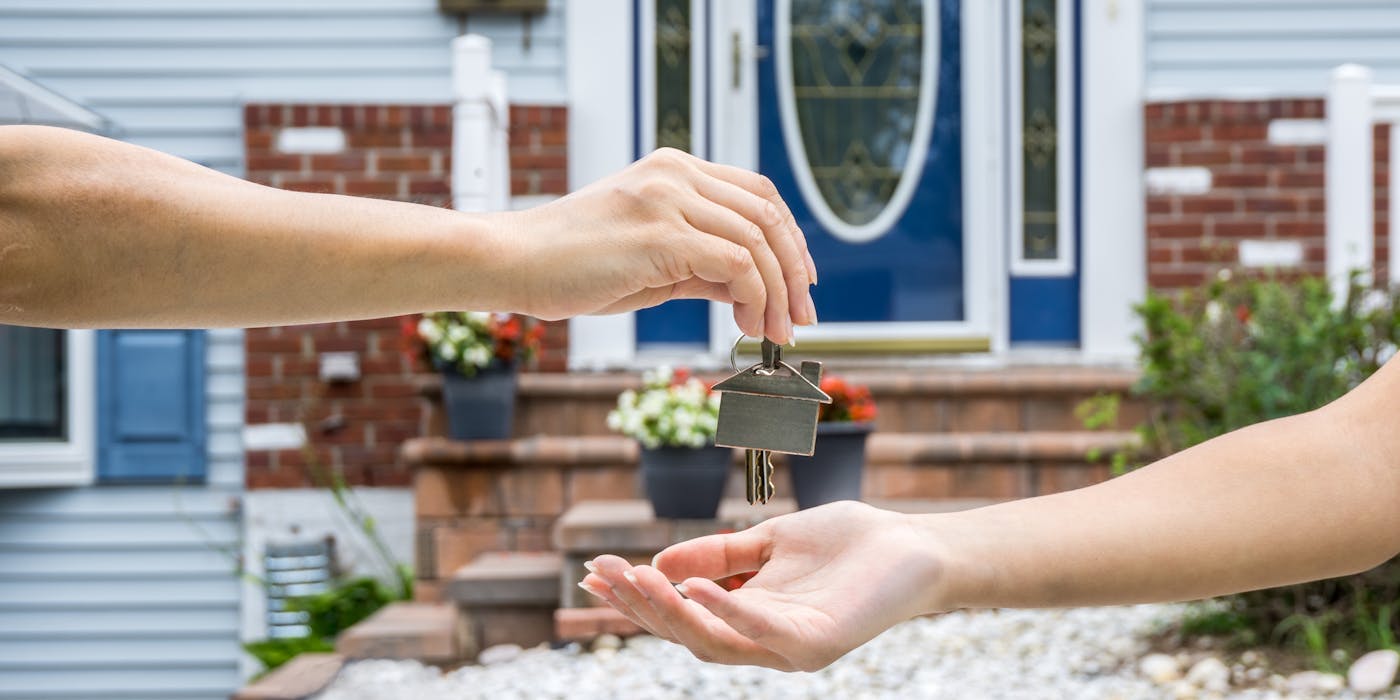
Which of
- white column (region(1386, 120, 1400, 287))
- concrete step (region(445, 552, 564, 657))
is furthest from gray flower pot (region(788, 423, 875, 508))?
white column (region(1386, 120, 1400, 287))

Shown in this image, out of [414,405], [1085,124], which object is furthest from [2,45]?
[1085,124]

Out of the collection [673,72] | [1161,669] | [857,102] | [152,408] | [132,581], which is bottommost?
[132,581]

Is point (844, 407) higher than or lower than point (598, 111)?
lower

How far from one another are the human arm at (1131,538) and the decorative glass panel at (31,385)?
485 cm

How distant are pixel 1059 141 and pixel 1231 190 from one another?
0.74 m

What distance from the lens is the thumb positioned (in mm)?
1586

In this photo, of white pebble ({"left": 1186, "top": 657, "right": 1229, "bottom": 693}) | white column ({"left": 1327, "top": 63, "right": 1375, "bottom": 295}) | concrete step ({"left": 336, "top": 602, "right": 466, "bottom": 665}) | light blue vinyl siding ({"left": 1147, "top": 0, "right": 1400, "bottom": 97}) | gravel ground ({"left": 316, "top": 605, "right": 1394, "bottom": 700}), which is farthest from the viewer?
light blue vinyl siding ({"left": 1147, "top": 0, "right": 1400, "bottom": 97})

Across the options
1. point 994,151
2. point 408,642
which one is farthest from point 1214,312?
point 408,642

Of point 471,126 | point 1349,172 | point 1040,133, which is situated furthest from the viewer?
point 1040,133

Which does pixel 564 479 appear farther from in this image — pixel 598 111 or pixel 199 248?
pixel 199 248

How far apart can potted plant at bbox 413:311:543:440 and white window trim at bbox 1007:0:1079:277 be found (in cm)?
230

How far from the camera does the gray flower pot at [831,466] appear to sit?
14.1 feet

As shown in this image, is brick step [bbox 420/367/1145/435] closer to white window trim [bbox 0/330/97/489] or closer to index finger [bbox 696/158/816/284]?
white window trim [bbox 0/330/97/489]

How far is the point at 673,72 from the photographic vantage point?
5.88m
